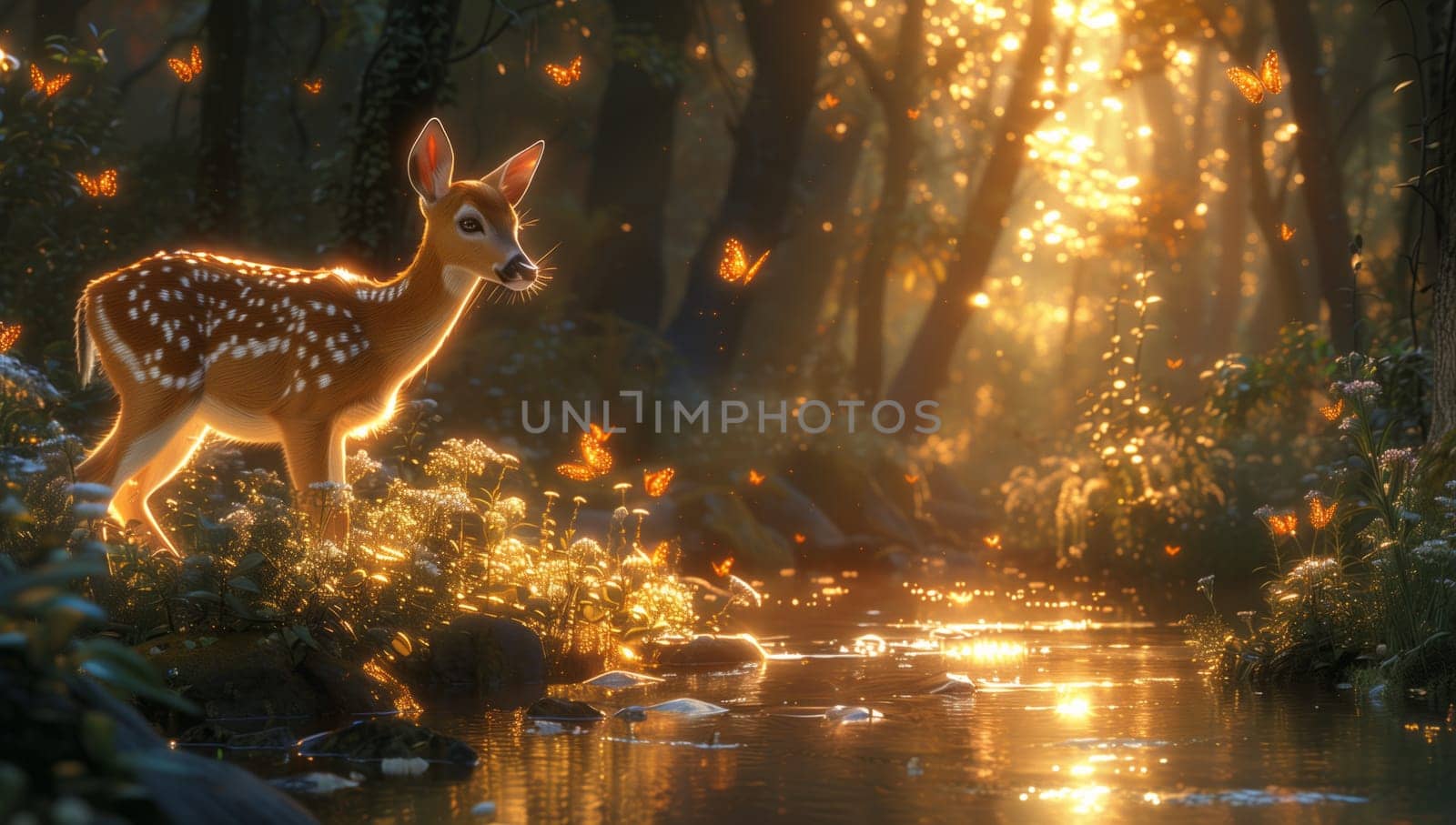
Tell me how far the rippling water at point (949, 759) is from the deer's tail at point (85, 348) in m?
3.35

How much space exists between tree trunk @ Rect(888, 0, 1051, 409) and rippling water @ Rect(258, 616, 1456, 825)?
59.4ft

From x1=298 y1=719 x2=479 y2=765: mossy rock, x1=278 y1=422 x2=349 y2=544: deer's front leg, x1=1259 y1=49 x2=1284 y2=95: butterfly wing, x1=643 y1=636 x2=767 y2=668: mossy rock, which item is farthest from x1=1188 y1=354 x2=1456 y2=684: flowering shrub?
x1=278 y1=422 x2=349 y2=544: deer's front leg

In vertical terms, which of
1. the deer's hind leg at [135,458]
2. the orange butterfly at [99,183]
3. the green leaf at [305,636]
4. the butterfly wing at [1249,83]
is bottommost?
the green leaf at [305,636]

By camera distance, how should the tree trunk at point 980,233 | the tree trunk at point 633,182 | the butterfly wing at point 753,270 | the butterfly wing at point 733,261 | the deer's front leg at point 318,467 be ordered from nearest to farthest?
the deer's front leg at point 318,467 < the butterfly wing at point 733,261 < the butterfly wing at point 753,270 < the tree trunk at point 633,182 < the tree trunk at point 980,233

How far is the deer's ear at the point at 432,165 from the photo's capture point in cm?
1129

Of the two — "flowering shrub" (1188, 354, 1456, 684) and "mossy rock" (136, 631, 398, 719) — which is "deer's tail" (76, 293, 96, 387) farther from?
"flowering shrub" (1188, 354, 1456, 684)

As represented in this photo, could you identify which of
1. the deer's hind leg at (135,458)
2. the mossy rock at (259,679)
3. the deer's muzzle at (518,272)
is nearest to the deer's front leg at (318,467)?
the deer's hind leg at (135,458)

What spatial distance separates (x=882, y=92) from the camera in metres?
30.8

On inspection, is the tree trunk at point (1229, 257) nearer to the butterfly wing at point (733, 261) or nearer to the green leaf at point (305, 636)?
the butterfly wing at point (733, 261)

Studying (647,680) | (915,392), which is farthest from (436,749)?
(915,392)

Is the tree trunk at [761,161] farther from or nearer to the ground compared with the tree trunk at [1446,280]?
farther from the ground

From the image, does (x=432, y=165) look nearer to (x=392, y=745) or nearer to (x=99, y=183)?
(x=392, y=745)

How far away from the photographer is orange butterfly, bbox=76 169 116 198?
20.6m

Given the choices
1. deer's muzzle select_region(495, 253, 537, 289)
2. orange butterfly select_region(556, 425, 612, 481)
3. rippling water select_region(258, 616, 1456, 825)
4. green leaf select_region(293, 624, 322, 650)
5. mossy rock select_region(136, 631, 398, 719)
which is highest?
deer's muzzle select_region(495, 253, 537, 289)
